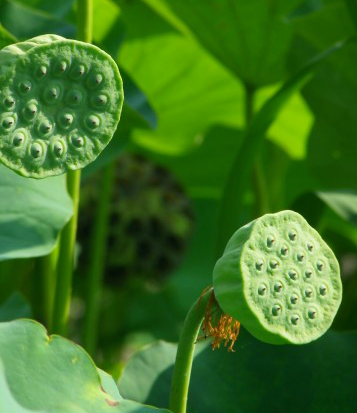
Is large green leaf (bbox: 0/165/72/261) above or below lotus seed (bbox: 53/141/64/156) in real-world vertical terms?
below

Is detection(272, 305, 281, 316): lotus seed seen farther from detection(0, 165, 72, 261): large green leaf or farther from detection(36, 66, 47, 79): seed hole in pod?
detection(0, 165, 72, 261): large green leaf

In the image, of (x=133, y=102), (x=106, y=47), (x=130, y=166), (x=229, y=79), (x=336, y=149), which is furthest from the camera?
(x=130, y=166)

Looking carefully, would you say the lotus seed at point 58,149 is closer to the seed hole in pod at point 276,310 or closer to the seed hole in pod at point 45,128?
the seed hole in pod at point 45,128

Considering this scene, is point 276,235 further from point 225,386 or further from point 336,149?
point 336,149

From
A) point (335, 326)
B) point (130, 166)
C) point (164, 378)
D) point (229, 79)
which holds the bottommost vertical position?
point (130, 166)

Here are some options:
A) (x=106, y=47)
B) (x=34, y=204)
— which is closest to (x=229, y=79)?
(x=106, y=47)

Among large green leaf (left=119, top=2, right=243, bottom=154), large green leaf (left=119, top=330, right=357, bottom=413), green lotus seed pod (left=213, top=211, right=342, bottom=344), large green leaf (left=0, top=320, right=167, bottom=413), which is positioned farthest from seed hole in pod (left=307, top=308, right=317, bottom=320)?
large green leaf (left=119, top=2, right=243, bottom=154)

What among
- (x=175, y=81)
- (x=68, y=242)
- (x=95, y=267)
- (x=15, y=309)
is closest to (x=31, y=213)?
(x=68, y=242)
